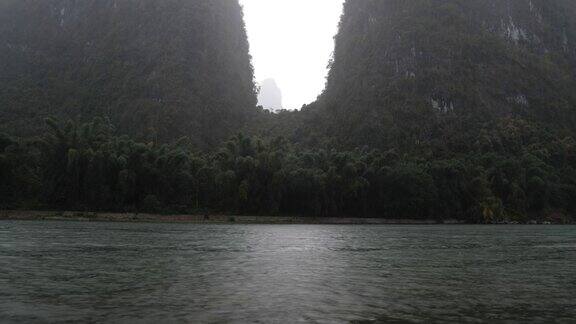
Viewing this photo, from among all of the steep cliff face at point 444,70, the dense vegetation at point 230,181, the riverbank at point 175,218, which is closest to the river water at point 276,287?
the riverbank at point 175,218

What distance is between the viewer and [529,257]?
19953 millimetres

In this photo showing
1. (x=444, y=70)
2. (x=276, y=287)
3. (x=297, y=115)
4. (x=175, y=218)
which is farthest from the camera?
(x=297, y=115)

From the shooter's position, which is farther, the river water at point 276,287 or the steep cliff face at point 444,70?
the steep cliff face at point 444,70

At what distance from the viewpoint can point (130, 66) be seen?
12069cm

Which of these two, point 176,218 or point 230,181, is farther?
point 230,181

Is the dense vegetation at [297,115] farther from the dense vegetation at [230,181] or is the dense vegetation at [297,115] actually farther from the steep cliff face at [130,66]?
the steep cliff face at [130,66]

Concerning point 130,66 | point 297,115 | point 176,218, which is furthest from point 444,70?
point 176,218

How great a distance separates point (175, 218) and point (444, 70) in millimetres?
84320

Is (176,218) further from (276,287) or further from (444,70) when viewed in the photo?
(444,70)

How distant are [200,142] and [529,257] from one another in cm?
9136

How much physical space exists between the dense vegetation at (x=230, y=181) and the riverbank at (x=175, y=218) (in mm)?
1352

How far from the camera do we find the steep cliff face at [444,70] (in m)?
109

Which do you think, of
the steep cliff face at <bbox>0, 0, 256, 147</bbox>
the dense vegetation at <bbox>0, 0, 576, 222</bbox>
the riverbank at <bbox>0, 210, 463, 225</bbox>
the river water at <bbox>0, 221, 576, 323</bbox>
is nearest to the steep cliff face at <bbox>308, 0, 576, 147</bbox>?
the dense vegetation at <bbox>0, 0, 576, 222</bbox>

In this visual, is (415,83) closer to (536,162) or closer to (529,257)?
(536,162)
